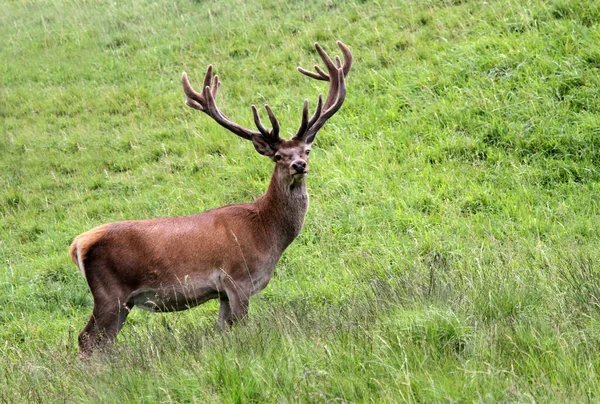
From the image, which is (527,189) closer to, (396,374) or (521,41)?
(521,41)

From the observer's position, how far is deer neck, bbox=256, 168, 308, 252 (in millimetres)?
7164

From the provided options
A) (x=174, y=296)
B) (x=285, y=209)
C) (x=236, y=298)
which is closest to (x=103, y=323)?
(x=174, y=296)

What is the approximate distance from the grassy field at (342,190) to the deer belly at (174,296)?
0.62 feet

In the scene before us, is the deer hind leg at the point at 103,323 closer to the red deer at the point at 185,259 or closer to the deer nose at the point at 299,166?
the red deer at the point at 185,259

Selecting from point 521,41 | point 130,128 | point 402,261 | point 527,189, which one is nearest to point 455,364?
point 402,261

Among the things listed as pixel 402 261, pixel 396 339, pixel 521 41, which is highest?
pixel 521 41

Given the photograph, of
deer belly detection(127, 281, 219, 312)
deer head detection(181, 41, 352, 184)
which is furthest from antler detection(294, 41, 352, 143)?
deer belly detection(127, 281, 219, 312)

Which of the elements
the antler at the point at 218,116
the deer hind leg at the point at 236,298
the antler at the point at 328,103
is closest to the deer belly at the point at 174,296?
the deer hind leg at the point at 236,298

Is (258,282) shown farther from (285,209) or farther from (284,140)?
(284,140)

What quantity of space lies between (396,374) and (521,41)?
806cm

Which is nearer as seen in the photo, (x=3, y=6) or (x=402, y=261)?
(x=402, y=261)

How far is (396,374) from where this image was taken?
4.13 m

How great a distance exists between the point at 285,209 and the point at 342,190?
8.48ft

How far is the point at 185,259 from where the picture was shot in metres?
6.87
